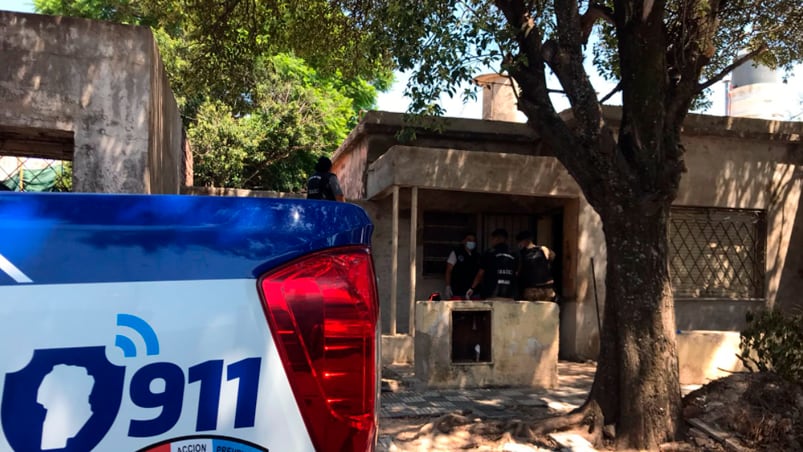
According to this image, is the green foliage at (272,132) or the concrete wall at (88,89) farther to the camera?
the green foliage at (272,132)

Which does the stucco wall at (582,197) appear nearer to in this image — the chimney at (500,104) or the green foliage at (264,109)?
the green foliage at (264,109)

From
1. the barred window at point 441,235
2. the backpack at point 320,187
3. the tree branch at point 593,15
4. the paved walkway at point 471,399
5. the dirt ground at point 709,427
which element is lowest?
the paved walkway at point 471,399

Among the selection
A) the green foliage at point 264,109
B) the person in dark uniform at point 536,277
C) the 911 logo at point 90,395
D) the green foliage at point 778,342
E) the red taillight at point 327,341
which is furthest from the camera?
the green foliage at point 264,109

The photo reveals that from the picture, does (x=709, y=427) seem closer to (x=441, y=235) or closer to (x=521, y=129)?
(x=441, y=235)

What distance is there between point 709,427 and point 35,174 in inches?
538

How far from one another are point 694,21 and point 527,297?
3797mm

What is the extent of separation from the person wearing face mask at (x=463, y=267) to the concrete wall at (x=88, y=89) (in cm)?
489

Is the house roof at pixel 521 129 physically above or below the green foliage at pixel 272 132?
below

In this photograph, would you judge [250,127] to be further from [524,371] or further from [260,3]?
[524,371]

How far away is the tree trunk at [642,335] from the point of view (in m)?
4.89

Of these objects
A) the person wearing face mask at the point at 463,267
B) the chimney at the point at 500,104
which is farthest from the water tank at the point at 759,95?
the person wearing face mask at the point at 463,267

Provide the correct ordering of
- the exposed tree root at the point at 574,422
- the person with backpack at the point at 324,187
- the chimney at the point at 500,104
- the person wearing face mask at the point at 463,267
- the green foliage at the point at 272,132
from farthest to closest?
the green foliage at the point at 272,132 < the chimney at the point at 500,104 < the person wearing face mask at the point at 463,267 < the person with backpack at the point at 324,187 < the exposed tree root at the point at 574,422

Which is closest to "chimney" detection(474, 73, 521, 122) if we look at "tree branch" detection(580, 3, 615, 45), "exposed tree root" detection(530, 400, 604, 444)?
"tree branch" detection(580, 3, 615, 45)

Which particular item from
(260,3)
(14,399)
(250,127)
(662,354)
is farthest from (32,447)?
(250,127)
